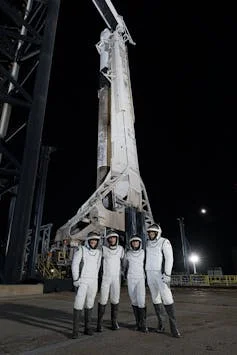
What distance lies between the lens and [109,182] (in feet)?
76.2

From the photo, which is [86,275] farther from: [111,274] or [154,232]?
[154,232]

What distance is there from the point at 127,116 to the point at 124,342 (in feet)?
79.4

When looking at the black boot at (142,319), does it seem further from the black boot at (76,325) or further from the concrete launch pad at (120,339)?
the black boot at (76,325)

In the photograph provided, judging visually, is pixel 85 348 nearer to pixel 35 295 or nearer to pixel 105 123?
pixel 35 295

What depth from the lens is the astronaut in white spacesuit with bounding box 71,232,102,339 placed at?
442 cm

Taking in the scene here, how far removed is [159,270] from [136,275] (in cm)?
50

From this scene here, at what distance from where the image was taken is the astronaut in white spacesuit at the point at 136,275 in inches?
186

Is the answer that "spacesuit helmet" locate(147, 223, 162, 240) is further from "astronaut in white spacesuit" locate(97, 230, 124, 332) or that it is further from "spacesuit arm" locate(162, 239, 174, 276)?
"astronaut in white spacesuit" locate(97, 230, 124, 332)

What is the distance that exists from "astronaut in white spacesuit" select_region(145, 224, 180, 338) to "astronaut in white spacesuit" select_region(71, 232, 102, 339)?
1015 millimetres

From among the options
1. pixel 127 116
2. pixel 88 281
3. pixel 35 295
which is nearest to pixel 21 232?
pixel 35 295

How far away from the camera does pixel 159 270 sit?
4.69m

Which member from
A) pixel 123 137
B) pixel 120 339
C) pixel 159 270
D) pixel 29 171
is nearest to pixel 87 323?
pixel 120 339

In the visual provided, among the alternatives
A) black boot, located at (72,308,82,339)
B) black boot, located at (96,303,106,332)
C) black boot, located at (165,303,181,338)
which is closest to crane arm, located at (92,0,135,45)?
black boot, located at (96,303,106,332)

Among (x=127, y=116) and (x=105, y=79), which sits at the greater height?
(x=105, y=79)
